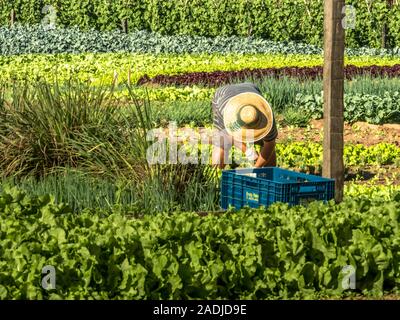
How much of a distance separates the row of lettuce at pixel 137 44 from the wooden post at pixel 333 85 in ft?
60.0

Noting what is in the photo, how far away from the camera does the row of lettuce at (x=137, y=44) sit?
27641mm

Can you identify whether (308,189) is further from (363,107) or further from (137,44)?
(137,44)

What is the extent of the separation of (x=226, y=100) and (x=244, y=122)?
60cm

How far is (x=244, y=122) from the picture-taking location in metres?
9.71

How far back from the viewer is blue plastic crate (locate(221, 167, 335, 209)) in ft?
27.8

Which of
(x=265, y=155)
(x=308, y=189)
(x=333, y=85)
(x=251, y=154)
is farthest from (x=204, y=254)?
(x=251, y=154)

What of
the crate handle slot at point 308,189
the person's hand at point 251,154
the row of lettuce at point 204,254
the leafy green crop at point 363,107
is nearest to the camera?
the row of lettuce at point 204,254

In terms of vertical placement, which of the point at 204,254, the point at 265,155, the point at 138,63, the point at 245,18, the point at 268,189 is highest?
the point at 245,18

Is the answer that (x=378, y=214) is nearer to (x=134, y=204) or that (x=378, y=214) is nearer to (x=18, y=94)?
(x=134, y=204)

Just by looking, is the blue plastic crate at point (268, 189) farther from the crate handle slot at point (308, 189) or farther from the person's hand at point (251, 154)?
the person's hand at point (251, 154)

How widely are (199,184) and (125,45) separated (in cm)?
1969

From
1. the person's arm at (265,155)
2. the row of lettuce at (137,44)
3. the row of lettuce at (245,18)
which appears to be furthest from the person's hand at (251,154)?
the row of lettuce at (245,18)

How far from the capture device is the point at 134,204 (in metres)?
8.76

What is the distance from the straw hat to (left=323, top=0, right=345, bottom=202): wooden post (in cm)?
88
